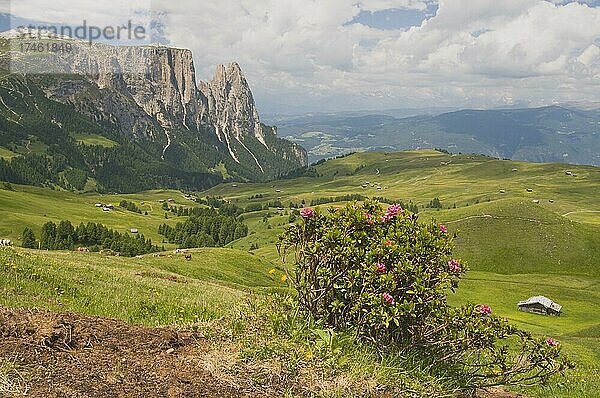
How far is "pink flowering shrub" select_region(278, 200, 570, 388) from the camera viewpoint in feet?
36.4

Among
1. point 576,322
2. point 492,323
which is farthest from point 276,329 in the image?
point 576,322

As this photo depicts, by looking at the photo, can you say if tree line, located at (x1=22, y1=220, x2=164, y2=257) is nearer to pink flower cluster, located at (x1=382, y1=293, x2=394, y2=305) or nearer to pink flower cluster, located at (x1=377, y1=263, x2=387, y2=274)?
pink flower cluster, located at (x1=377, y1=263, x2=387, y2=274)

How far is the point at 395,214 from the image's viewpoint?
41.1 ft

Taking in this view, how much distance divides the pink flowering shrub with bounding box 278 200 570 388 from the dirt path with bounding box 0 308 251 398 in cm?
327

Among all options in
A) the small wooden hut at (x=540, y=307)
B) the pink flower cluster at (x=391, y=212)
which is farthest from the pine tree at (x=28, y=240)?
the pink flower cluster at (x=391, y=212)

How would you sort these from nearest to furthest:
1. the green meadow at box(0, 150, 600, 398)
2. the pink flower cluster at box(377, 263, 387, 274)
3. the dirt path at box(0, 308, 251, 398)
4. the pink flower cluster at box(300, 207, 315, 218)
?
the dirt path at box(0, 308, 251, 398)
the pink flower cluster at box(377, 263, 387, 274)
the pink flower cluster at box(300, 207, 315, 218)
the green meadow at box(0, 150, 600, 398)

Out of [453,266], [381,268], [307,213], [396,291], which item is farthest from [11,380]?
[453,266]

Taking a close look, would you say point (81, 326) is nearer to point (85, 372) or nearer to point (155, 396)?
point (85, 372)

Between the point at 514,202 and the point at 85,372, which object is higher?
the point at 85,372

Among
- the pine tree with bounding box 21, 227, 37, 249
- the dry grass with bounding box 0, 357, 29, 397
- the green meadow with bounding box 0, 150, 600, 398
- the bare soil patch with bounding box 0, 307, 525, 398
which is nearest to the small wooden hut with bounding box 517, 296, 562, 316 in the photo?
the green meadow with bounding box 0, 150, 600, 398

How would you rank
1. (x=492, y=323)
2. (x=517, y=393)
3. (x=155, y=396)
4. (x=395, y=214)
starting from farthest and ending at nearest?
(x=517, y=393) → (x=395, y=214) → (x=492, y=323) → (x=155, y=396)

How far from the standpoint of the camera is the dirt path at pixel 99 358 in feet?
28.7

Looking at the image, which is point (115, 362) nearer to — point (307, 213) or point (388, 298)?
point (307, 213)

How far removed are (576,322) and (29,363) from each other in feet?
284
